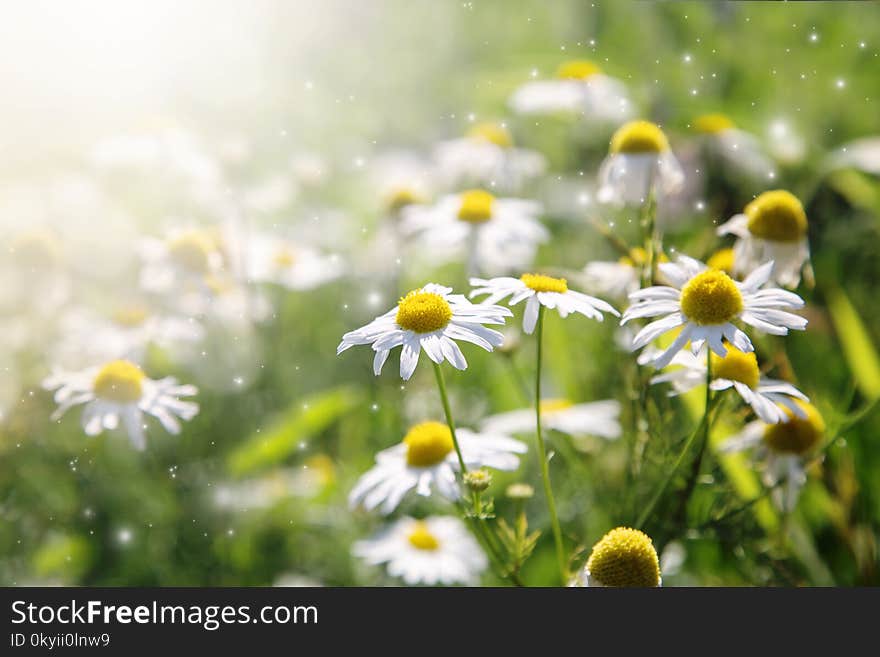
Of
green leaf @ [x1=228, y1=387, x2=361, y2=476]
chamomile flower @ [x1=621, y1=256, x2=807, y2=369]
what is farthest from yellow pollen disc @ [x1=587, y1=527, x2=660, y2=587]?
green leaf @ [x1=228, y1=387, x2=361, y2=476]

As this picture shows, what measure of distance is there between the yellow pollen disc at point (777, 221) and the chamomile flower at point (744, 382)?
0.51 feet

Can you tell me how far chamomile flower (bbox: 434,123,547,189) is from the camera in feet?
5.32

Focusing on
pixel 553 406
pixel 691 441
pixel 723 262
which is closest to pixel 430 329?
pixel 691 441

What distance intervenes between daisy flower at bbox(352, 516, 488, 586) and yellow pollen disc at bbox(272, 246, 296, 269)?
1.79 feet

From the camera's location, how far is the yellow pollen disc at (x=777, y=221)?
2.98ft

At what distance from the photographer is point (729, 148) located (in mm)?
1601

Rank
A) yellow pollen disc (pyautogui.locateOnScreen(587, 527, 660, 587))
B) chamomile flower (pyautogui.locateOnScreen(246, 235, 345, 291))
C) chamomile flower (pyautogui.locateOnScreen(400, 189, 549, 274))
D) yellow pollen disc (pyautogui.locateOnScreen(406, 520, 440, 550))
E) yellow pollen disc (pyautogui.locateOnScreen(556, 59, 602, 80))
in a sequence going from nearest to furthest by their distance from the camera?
yellow pollen disc (pyautogui.locateOnScreen(587, 527, 660, 587)) < yellow pollen disc (pyautogui.locateOnScreen(406, 520, 440, 550)) < chamomile flower (pyautogui.locateOnScreen(400, 189, 549, 274)) < chamomile flower (pyautogui.locateOnScreen(246, 235, 345, 291)) < yellow pollen disc (pyautogui.locateOnScreen(556, 59, 602, 80))

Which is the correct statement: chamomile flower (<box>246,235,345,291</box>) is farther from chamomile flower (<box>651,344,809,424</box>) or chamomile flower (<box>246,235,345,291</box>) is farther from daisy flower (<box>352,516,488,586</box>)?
chamomile flower (<box>651,344,809,424</box>)

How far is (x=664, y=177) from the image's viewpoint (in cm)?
102

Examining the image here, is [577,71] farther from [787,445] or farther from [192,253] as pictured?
[787,445]

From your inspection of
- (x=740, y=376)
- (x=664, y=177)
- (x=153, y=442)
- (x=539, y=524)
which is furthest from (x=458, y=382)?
(x=740, y=376)

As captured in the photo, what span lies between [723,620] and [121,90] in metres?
1.54

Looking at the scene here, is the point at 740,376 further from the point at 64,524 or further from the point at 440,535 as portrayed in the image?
the point at 64,524

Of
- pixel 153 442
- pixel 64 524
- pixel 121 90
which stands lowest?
pixel 64 524
